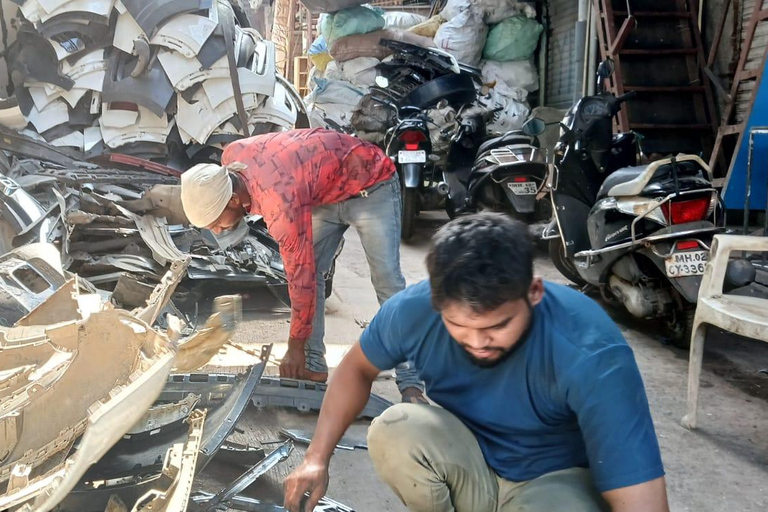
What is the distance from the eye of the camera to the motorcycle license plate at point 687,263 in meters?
3.25

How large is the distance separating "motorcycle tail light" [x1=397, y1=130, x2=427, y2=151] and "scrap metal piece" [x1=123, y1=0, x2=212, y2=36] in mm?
2096

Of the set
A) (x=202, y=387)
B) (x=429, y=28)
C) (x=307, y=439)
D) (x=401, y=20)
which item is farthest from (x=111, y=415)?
(x=401, y=20)

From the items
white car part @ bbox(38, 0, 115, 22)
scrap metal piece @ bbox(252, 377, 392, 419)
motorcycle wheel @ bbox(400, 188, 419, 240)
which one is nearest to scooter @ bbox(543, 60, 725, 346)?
scrap metal piece @ bbox(252, 377, 392, 419)

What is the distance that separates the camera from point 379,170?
2.94 m

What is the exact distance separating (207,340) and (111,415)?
39.5 inches

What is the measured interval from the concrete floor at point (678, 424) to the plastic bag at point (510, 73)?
191 inches

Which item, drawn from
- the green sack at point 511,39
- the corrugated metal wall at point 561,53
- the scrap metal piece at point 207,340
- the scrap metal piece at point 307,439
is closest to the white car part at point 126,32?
the scrap metal piece at point 207,340

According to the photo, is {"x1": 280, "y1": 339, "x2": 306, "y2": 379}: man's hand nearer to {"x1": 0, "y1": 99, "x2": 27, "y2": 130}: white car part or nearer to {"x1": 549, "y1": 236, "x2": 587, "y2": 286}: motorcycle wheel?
{"x1": 549, "y1": 236, "x2": 587, "y2": 286}: motorcycle wheel

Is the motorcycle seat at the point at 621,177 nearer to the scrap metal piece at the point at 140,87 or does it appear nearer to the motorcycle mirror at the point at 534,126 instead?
the motorcycle mirror at the point at 534,126

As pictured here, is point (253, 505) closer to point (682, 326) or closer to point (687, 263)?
point (687, 263)

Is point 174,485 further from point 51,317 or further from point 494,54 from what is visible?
point 494,54

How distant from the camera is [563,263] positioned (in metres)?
4.81

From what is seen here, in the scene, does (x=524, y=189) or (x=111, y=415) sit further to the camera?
(x=524, y=189)

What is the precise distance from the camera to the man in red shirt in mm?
2461
